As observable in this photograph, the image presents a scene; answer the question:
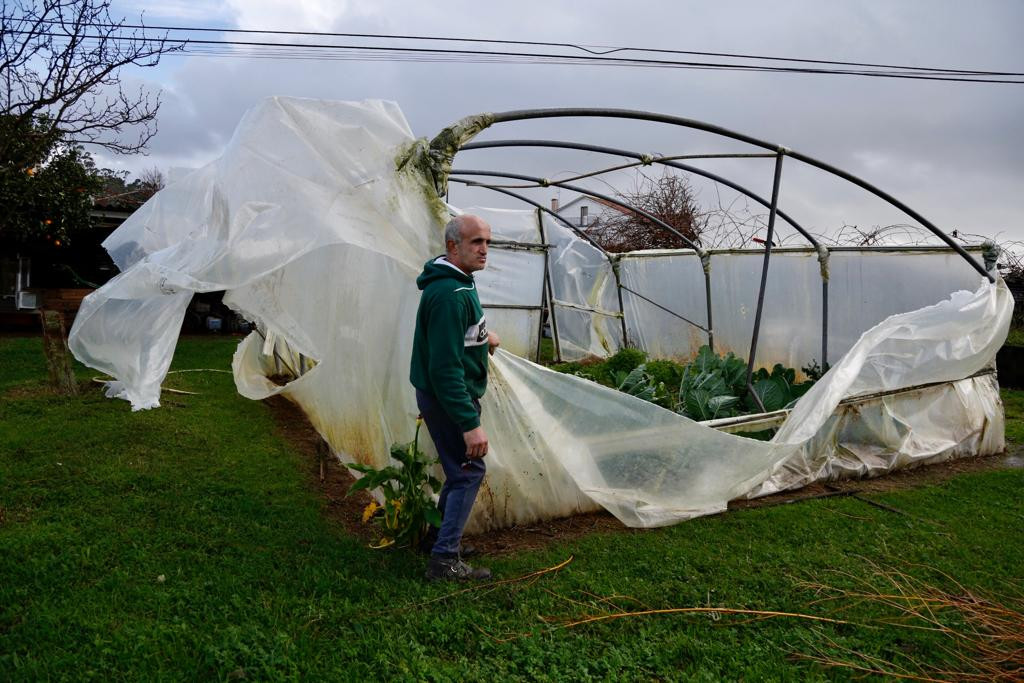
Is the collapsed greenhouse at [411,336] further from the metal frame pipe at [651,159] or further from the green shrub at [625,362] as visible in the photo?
the green shrub at [625,362]

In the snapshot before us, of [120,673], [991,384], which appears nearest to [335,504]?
[120,673]

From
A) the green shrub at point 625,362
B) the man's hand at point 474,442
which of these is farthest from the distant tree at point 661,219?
the man's hand at point 474,442

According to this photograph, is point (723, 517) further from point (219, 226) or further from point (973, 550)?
point (219, 226)

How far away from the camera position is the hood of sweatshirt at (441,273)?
10.4ft

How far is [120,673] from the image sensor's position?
2.40 m

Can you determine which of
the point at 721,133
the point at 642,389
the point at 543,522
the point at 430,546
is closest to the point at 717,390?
the point at 642,389

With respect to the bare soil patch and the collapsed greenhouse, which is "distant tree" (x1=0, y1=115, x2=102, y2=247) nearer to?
the collapsed greenhouse

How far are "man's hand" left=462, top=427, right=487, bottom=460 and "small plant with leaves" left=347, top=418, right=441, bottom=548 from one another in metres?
0.46

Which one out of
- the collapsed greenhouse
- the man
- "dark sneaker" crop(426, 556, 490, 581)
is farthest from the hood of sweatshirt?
"dark sneaker" crop(426, 556, 490, 581)

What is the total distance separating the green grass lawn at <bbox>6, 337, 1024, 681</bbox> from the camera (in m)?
2.54

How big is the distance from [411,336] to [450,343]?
29.7 inches

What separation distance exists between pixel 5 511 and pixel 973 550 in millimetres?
5121

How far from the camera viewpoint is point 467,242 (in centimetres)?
316

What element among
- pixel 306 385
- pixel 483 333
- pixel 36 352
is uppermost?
pixel 483 333
